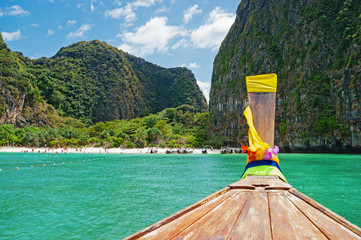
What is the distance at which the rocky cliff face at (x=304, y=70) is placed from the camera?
146 feet

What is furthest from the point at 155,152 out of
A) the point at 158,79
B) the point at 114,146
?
the point at 158,79

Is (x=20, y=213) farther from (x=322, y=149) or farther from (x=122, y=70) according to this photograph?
(x=122, y=70)

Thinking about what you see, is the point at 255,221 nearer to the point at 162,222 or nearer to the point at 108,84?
the point at 162,222

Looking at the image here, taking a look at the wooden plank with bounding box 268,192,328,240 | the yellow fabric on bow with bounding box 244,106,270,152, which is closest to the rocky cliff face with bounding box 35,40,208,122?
the yellow fabric on bow with bounding box 244,106,270,152

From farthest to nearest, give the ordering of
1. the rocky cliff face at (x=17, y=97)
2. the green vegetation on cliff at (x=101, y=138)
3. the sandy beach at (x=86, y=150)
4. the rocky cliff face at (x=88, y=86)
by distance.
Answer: the rocky cliff face at (x=88, y=86)
the rocky cliff face at (x=17, y=97)
the green vegetation on cliff at (x=101, y=138)
the sandy beach at (x=86, y=150)

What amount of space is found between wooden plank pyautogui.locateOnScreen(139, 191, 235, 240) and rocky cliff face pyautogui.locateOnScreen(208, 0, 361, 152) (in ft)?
161

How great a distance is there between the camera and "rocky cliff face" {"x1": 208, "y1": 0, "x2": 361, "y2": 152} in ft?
146

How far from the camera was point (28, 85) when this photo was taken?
3398 inches

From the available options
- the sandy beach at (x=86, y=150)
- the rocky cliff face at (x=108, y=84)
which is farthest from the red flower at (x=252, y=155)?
the rocky cliff face at (x=108, y=84)

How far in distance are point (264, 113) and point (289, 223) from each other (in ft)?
12.6

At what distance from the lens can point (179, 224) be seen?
2330mm

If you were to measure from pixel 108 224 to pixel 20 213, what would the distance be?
14.3 ft

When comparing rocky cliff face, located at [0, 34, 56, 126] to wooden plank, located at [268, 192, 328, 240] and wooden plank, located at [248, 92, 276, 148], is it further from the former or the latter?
wooden plank, located at [268, 192, 328, 240]

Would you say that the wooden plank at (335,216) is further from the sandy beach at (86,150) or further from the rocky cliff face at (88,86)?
the rocky cliff face at (88,86)
